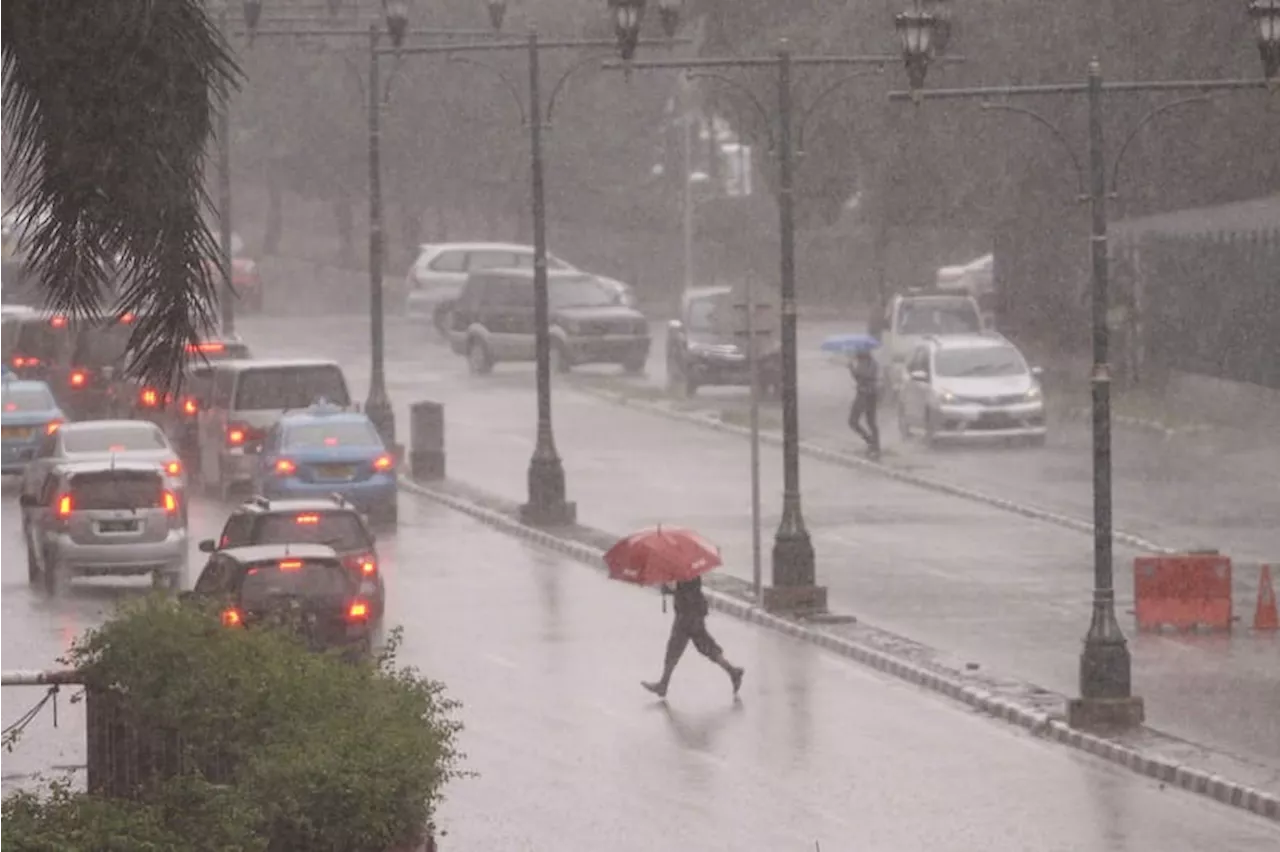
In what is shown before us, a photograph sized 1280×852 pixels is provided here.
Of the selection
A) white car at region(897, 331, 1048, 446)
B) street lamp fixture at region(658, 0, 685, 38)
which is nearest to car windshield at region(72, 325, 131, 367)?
white car at region(897, 331, 1048, 446)

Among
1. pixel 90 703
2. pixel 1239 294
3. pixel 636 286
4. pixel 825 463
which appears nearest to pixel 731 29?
pixel 1239 294

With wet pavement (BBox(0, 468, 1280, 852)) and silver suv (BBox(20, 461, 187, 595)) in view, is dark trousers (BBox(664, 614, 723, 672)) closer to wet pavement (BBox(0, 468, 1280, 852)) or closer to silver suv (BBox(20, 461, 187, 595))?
wet pavement (BBox(0, 468, 1280, 852))

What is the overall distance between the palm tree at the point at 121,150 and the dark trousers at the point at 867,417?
35676 mm

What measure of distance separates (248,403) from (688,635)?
17043 mm

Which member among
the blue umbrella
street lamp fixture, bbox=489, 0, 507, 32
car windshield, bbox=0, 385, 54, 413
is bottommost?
car windshield, bbox=0, 385, 54, 413

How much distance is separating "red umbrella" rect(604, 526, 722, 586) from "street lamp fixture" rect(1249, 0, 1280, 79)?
6.72 meters

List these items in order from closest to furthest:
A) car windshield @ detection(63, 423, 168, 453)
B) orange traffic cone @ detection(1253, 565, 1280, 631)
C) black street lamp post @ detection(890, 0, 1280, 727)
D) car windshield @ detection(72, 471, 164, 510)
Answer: black street lamp post @ detection(890, 0, 1280, 727)
orange traffic cone @ detection(1253, 565, 1280, 631)
car windshield @ detection(72, 471, 164, 510)
car windshield @ detection(63, 423, 168, 453)

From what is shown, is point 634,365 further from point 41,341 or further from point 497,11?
point 497,11

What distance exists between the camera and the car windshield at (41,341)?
53.3 meters

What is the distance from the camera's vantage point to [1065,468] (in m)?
47.3

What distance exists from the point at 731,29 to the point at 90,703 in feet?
155

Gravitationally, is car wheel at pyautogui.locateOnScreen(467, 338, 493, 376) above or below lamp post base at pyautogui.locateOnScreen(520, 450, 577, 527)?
above

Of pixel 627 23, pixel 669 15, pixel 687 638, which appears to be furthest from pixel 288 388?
pixel 687 638

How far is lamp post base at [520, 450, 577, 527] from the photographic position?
Result: 40.7 metres
